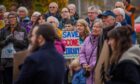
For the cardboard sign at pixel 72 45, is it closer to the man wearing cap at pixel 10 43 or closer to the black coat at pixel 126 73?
the man wearing cap at pixel 10 43

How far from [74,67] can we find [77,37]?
141 centimetres

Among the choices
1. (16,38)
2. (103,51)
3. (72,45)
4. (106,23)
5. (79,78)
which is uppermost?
(106,23)

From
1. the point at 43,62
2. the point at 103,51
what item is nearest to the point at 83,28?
the point at 103,51

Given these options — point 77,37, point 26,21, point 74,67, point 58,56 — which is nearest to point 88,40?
point 74,67

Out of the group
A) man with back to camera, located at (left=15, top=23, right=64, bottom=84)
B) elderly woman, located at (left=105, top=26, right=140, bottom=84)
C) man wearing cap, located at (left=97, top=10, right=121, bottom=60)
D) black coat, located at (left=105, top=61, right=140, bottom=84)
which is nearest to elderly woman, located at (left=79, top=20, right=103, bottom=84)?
man wearing cap, located at (left=97, top=10, right=121, bottom=60)

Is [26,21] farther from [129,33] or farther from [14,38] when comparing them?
[129,33]

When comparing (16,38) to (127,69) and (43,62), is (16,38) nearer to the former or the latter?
(127,69)

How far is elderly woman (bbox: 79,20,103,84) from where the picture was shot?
1227cm

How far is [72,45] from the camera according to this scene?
14406 millimetres

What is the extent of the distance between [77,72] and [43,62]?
510cm

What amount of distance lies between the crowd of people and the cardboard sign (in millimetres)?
182

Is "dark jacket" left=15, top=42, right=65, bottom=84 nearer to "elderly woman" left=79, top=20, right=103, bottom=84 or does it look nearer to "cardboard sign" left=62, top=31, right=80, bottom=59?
"elderly woman" left=79, top=20, right=103, bottom=84

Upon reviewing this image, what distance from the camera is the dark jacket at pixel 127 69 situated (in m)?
8.52

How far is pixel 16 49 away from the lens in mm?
13711
